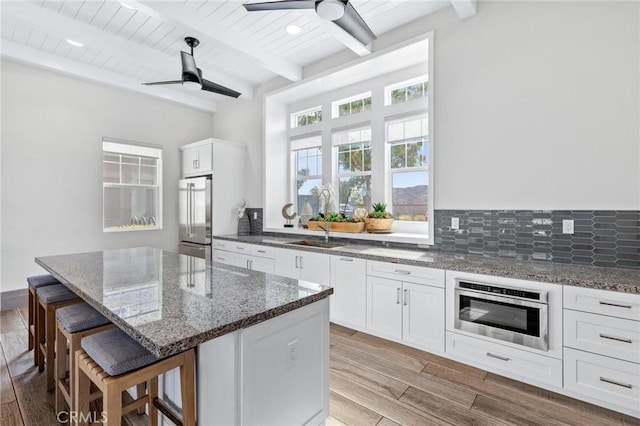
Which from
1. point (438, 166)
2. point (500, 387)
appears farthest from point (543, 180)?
point (500, 387)

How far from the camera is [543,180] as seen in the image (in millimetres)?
2547

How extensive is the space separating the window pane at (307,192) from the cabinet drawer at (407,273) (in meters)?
1.87

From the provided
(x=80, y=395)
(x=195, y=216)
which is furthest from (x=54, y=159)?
(x=80, y=395)

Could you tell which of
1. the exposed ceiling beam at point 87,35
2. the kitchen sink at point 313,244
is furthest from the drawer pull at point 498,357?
the exposed ceiling beam at point 87,35

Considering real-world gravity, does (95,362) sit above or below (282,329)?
below

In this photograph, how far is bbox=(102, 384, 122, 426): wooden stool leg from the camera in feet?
3.85

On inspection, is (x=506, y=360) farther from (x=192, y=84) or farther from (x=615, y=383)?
(x=192, y=84)

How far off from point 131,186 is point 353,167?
3.45 m

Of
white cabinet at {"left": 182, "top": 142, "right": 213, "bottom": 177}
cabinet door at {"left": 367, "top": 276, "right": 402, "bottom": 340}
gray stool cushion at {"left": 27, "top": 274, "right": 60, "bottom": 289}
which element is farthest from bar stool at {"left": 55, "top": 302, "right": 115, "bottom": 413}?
white cabinet at {"left": 182, "top": 142, "right": 213, "bottom": 177}

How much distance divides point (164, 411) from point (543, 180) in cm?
302

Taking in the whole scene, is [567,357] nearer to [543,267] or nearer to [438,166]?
[543,267]

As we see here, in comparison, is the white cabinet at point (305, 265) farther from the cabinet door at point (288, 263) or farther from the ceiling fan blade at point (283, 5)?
the ceiling fan blade at point (283, 5)

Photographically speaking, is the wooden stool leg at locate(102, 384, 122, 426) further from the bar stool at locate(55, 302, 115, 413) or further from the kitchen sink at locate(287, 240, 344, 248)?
the kitchen sink at locate(287, 240, 344, 248)

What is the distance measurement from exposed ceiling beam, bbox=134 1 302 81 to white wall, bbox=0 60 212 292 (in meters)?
2.32
